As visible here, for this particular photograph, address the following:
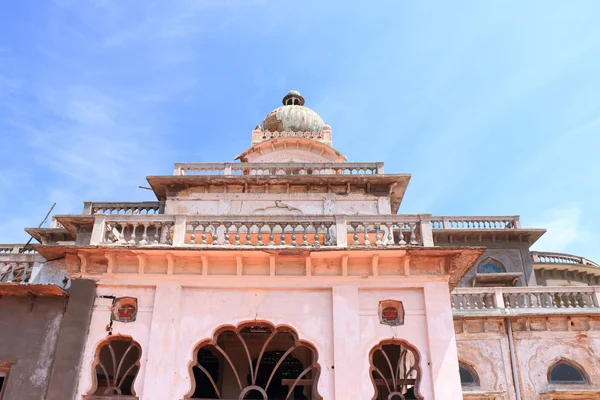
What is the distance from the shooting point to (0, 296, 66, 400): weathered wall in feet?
31.8

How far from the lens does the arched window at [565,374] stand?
1586 cm

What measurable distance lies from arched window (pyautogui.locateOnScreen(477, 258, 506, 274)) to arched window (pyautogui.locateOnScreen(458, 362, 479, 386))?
18.8ft

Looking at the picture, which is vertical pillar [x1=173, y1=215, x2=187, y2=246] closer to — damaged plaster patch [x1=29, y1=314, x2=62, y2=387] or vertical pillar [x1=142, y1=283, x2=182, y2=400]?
vertical pillar [x1=142, y1=283, x2=182, y2=400]

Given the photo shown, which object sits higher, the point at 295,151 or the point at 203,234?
the point at 295,151

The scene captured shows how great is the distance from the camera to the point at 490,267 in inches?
830

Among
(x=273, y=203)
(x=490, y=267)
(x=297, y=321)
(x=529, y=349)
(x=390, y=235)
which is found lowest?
(x=297, y=321)

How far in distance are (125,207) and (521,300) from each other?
12661 millimetres

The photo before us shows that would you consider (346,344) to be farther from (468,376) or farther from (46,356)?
(468,376)

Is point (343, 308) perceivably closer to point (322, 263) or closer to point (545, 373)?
point (322, 263)

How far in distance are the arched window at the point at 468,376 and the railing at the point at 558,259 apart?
7.65 meters

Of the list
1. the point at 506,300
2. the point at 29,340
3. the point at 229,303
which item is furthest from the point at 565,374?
the point at 29,340

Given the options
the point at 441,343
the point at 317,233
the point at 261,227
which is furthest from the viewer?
the point at 261,227

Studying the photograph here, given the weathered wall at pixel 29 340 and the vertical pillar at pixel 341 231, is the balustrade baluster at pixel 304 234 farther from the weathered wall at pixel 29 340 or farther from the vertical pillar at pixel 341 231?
the weathered wall at pixel 29 340

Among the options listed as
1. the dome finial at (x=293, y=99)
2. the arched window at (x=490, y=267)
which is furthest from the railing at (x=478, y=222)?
the dome finial at (x=293, y=99)
